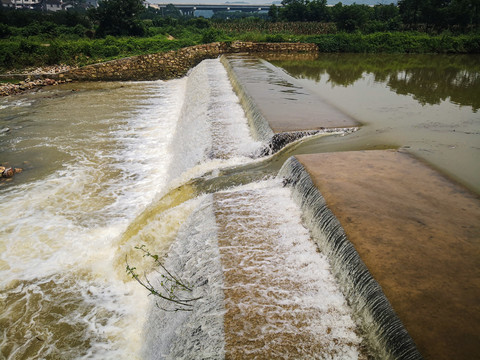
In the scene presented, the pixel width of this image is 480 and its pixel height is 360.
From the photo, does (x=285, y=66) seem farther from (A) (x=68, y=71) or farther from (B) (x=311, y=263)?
(B) (x=311, y=263)

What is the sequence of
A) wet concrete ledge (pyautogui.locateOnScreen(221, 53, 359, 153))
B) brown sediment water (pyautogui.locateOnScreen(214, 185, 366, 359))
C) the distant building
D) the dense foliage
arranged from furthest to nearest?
the distant building → the dense foliage → wet concrete ledge (pyautogui.locateOnScreen(221, 53, 359, 153)) → brown sediment water (pyautogui.locateOnScreen(214, 185, 366, 359))

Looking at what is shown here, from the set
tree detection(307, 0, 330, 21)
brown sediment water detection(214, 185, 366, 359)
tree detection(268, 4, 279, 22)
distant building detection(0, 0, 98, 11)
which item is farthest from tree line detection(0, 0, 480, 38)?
distant building detection(0, 0, 98, 11)

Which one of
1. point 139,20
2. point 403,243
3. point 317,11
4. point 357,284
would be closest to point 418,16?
point 317,11

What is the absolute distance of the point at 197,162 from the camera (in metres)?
4.91

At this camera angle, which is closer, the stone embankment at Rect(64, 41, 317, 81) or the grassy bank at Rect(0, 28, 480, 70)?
the stone embankment at Rect(64, 41, 317, 81)

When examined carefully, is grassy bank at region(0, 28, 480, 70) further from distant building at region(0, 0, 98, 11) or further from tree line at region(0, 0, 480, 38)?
distant building at region(0, 0, 98, 11)

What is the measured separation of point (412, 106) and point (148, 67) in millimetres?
12790

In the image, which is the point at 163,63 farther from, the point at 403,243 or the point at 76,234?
the point at 403,243

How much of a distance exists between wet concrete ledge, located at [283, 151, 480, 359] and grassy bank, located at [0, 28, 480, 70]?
15.7 m

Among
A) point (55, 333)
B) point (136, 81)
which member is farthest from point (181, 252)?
point (136, 81)

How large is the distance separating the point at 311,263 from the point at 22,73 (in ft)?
53.3

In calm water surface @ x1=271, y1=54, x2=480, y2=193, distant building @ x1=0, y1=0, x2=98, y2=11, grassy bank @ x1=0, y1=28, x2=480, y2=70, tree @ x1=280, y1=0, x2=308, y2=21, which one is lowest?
calm water surface @ x1=271, y1=54, x2=480, y2=193

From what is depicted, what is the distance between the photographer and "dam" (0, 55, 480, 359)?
2.07m

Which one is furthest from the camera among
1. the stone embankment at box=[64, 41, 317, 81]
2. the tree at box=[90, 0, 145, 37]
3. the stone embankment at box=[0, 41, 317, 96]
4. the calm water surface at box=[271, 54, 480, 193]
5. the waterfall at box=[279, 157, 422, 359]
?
the tree at box=[90, 0, 145, 37]
